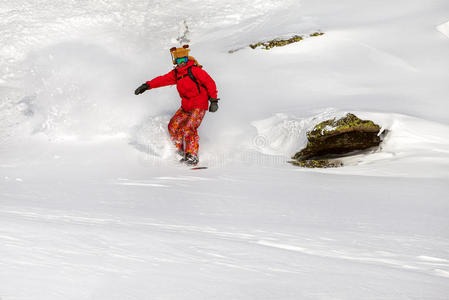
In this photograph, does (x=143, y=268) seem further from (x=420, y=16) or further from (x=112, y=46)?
(x=420, y=16)

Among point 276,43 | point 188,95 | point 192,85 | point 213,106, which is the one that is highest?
point 276,43

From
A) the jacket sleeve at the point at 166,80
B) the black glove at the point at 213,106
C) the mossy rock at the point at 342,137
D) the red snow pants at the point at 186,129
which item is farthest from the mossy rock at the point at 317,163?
the jacket sleeve at the point at 166,80

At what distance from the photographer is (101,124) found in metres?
6.96

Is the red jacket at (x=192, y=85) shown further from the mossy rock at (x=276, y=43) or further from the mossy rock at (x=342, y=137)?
the mossy rock at (x=276, y=43)

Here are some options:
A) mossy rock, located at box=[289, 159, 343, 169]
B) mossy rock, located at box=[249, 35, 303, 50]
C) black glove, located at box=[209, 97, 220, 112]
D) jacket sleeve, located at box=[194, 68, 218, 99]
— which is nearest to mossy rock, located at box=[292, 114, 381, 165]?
mossy rock, located at box=[289, 159, 343, 169]

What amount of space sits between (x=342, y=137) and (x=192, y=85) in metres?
2.07

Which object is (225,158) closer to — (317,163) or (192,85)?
(192,85)

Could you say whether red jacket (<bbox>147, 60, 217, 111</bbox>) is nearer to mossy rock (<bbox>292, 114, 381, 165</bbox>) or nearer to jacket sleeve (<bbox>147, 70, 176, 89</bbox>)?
jacket sleeve (<bbox>147, 70, 176, 89</bbox>)

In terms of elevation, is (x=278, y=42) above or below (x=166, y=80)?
above

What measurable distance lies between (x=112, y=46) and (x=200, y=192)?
672 cm

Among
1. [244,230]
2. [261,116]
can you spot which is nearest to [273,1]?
[261,116]

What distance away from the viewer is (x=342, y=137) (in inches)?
228

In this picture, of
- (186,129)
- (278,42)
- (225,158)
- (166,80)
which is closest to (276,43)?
(278,42)

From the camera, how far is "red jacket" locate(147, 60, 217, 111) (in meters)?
5.99
